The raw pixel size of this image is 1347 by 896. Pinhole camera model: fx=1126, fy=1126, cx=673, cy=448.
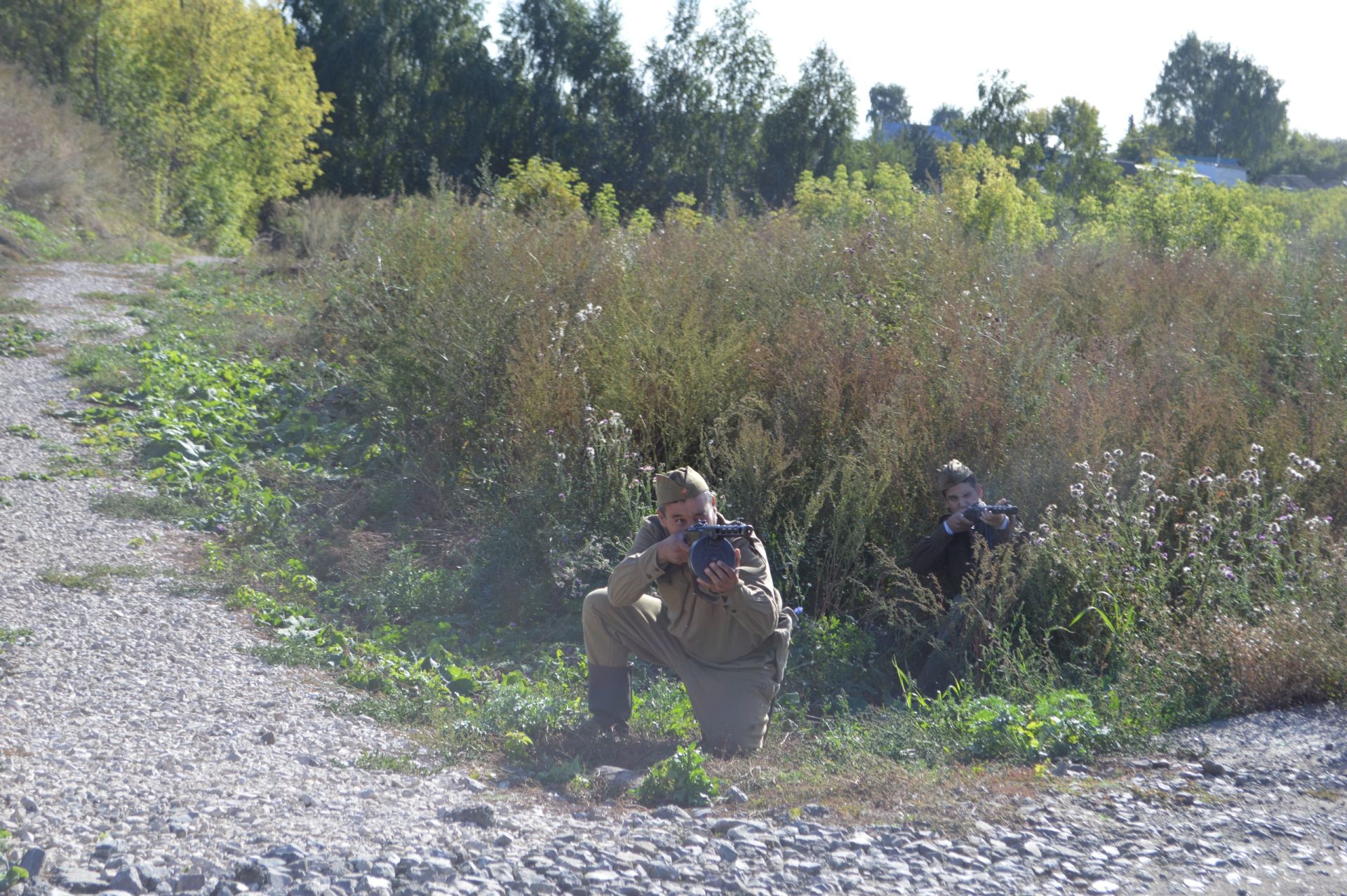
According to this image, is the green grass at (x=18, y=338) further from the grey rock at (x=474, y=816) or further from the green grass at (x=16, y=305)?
the grey rock at (x=474, y=816)

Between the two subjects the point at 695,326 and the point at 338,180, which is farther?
the point at 338,180

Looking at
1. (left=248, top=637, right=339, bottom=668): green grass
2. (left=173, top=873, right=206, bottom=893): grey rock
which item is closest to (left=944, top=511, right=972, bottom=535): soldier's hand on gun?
(left=248, top=637, right=339, bottom=668): green grass

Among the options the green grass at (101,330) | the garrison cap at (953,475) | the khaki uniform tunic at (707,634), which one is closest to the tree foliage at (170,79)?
the green grass at (101,330)

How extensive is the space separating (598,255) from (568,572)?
161 inches

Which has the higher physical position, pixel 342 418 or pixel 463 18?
pixel 463 18

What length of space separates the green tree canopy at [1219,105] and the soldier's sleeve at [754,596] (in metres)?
91.8

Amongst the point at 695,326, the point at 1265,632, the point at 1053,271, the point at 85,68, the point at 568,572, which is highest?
the point at 85,68

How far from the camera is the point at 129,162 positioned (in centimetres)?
2833

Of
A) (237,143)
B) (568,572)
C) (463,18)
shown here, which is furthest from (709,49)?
(568,572)

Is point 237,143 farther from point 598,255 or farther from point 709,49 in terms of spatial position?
point 598,255

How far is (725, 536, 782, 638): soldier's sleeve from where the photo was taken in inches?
187

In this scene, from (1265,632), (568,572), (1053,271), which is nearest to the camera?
(1265,632)

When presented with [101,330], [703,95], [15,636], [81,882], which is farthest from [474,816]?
[703,95]

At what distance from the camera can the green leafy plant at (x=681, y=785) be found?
407 centimetres
